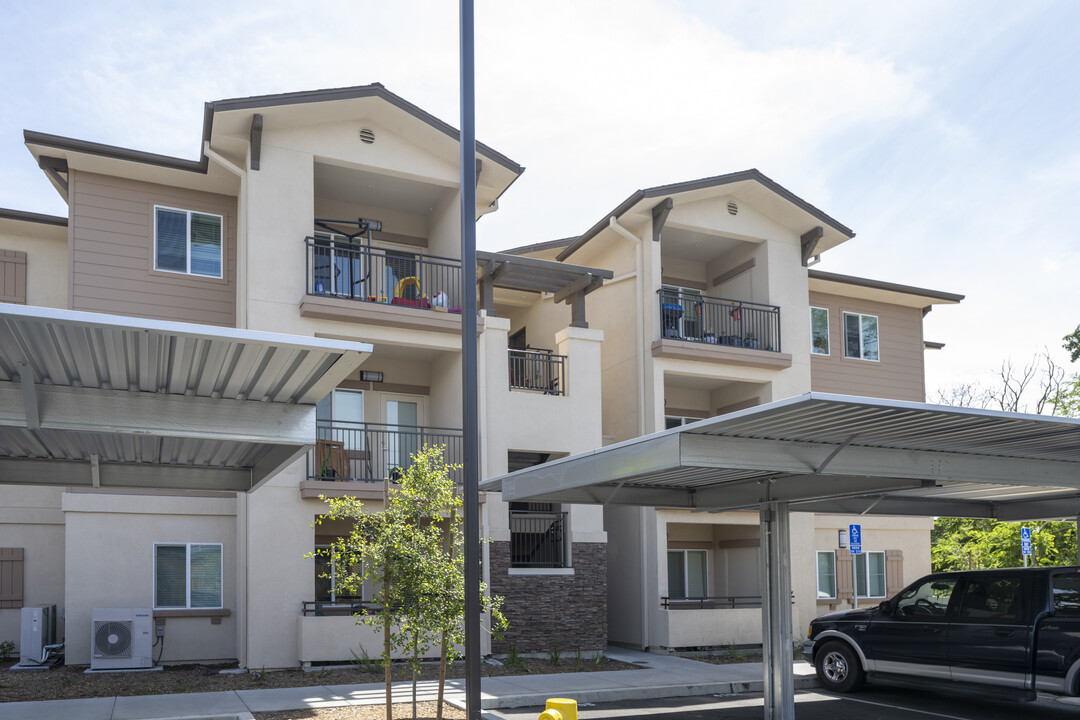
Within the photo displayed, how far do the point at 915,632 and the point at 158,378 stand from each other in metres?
10.8

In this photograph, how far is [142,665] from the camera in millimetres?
16828

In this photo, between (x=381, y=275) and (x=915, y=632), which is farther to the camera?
(x=381, y=275)

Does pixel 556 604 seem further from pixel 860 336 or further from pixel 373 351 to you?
pixel 860 336

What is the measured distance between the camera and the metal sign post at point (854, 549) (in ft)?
69.6

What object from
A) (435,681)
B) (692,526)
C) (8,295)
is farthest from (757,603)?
(8,295)

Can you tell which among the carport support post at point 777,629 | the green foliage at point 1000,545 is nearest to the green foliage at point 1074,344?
the green foliage at point 1000,545

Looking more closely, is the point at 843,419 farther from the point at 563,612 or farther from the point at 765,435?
the point at 563,612

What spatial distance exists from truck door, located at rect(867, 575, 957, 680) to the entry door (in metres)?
9.14

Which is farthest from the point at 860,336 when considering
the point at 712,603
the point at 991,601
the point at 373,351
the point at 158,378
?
the point at 158,378

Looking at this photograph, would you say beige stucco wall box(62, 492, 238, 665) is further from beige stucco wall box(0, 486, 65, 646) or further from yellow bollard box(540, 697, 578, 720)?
yellow bollard box(540, 697, 578, 720)

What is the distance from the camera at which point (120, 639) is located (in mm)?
16625

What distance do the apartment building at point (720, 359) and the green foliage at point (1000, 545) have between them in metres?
5.30

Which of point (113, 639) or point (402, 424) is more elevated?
point (402, 424)

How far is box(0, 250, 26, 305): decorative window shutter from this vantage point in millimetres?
19295
